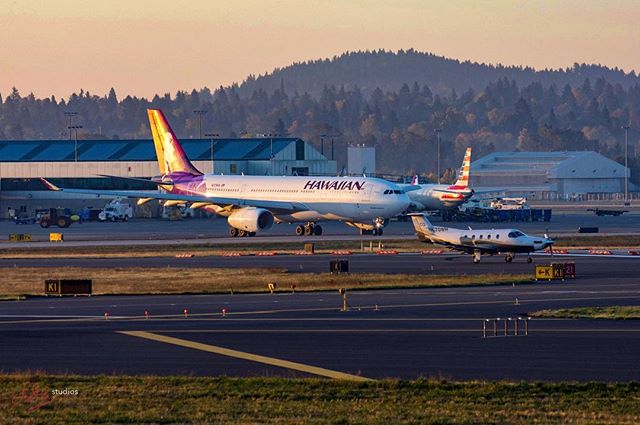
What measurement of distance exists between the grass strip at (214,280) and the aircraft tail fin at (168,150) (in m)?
39.2

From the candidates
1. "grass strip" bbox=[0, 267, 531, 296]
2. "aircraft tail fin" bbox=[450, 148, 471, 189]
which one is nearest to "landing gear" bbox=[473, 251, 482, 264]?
"grass strip" bbox=[0, 267, 531, 296]

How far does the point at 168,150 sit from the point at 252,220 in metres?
14.7

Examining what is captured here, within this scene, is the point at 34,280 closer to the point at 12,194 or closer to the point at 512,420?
the point at 512,420

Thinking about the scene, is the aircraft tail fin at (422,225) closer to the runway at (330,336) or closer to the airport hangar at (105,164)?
the runway at (330,336)

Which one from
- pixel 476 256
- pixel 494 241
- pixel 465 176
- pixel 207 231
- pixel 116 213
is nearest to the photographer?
pixel 494 241

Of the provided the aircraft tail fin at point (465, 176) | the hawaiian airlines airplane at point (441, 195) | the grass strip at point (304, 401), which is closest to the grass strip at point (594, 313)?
the grass strip at point (304, 401)

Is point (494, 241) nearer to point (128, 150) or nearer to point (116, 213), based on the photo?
point (116, 213)

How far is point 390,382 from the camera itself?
100 ft

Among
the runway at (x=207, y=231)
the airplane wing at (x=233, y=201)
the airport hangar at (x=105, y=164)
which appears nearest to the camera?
the runway at (x=207, y=231)

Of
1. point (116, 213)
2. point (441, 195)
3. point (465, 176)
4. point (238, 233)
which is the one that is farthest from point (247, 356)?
point (116, 213)

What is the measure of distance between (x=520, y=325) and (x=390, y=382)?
498 inches

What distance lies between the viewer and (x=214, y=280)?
2485 inches

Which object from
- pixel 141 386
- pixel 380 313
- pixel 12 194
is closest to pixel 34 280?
pixel 380 313

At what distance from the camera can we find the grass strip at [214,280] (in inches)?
2327
